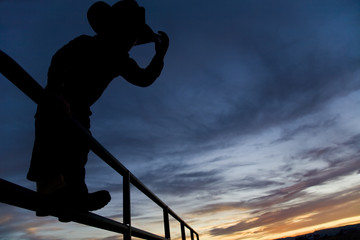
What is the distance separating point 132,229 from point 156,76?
1281 mm

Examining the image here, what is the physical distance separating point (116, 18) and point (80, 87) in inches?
24.0

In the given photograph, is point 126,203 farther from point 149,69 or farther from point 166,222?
point 166,222

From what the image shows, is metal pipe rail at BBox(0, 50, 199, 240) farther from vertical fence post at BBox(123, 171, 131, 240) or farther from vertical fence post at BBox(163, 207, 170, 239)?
vertical fence post at BBox(163, 207, 170, 239)

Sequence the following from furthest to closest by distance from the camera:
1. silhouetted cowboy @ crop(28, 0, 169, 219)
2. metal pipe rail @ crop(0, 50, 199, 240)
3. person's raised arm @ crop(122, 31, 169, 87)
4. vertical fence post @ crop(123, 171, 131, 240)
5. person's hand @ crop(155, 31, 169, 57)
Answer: person's hand @ crop(155, 31, 169, 57) → person's raised arm @ crop(122, 31, 169, 87) → vertical fence post @ crop(123, 171, 131, 240) → silhouetted cowboy @ crop(28, 0, 169, 219) → metal pipe rail @ crop(0, 50, 199, 240)

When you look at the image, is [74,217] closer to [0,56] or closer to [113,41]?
[0,56]

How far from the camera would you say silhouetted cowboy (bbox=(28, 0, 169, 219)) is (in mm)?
1119

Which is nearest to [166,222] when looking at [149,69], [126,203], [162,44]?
[126,203]

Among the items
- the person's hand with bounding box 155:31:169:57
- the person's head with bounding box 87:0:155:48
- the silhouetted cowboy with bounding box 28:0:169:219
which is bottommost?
the silhouetted cowboy with bounding box 28:0:169:219

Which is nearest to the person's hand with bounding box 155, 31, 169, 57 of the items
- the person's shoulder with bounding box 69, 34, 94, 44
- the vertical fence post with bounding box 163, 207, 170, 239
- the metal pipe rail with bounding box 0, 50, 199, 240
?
the person's shoulder with bounding box 69, 34, 94, 44

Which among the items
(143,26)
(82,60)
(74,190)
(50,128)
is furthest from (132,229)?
(143,26)

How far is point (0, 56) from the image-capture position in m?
0.80

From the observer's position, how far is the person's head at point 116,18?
1803mm

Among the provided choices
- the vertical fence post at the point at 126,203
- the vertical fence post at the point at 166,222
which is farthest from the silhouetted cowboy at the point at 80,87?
the vertical fence post at the point at 166,222

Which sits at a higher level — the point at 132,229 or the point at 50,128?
the point at 50,128
